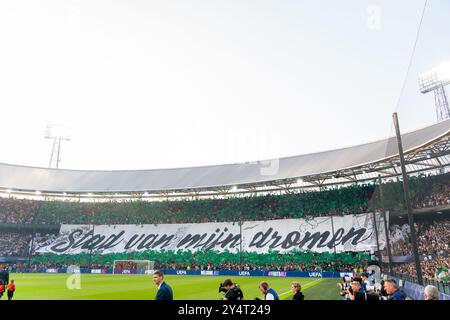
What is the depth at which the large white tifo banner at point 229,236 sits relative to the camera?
139 ft

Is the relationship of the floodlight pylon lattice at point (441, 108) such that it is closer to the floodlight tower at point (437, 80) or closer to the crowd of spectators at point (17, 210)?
the floodlight tower at point (437, 80)

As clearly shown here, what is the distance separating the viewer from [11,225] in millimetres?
56594

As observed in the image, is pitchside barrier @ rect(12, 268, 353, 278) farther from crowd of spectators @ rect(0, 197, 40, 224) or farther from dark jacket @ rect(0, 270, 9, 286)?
dark jacket @ rect(0, 270, 9, 286)

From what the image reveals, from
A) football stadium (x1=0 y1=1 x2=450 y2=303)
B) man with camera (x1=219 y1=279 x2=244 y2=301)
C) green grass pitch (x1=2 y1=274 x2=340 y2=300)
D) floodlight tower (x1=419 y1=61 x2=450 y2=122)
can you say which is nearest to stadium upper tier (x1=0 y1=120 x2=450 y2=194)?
football stadium (x1=0 y1=1 x2=450 y2=303)

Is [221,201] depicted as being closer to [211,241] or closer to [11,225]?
[211,241]

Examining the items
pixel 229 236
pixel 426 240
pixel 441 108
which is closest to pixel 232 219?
pixel 229 236

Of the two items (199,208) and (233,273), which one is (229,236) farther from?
(199,208)

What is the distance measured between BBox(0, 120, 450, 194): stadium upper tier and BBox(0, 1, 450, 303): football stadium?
0.69 ft

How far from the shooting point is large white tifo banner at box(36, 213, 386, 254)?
42.5 metres

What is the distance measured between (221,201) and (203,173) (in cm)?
616

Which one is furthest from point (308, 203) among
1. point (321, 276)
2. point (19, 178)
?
point (19, 178)

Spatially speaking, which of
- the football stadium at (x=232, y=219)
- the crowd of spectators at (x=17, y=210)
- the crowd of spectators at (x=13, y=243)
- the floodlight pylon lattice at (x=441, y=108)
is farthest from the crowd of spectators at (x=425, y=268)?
the crowd of spectators at (x=17, y=210)

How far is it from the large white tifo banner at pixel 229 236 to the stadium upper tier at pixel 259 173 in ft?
19.2
